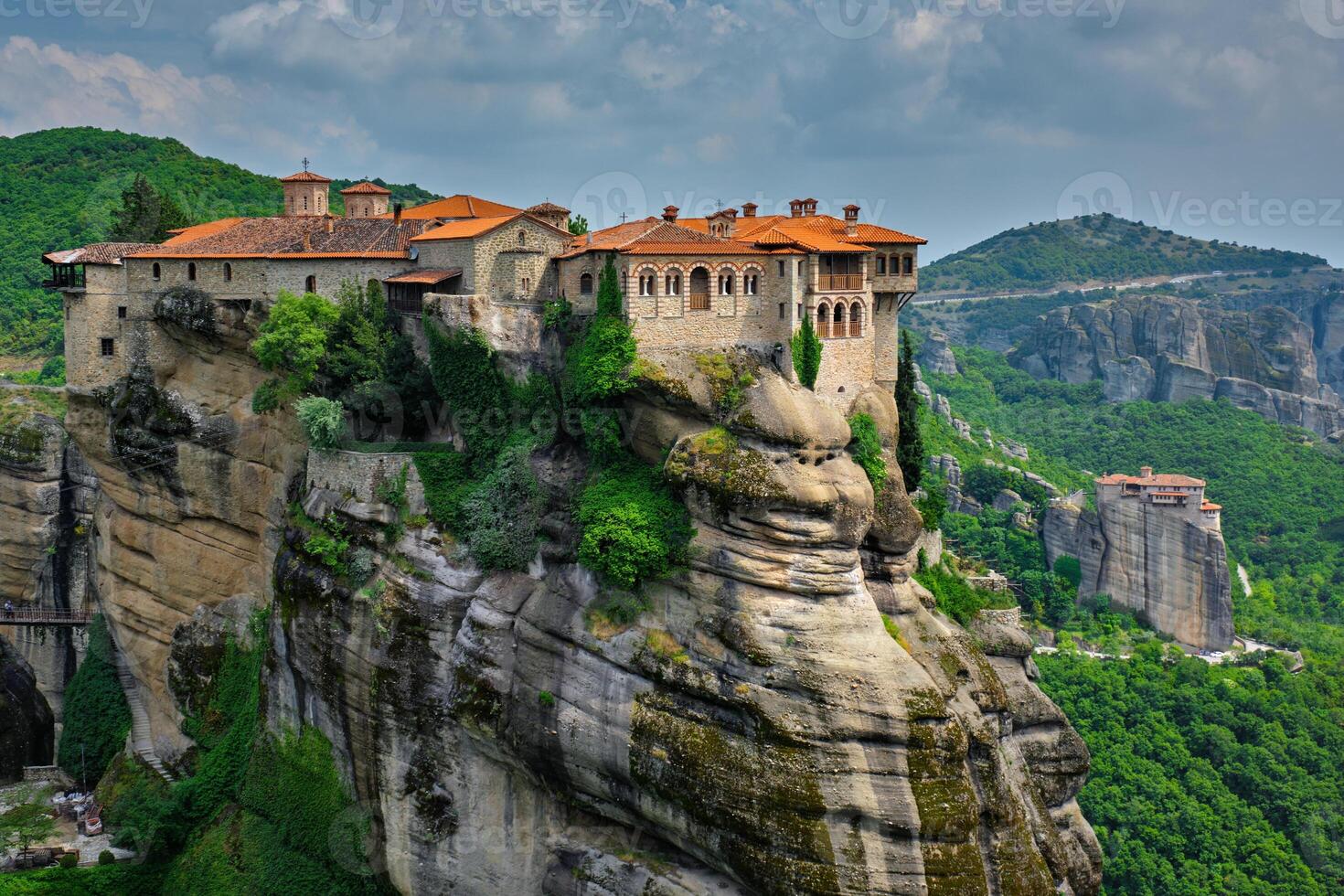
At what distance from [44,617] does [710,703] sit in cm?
3027

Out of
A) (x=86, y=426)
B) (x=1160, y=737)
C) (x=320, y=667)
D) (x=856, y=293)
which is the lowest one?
(x=1160, y=737)

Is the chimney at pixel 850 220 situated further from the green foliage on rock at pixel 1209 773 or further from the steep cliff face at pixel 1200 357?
the steep cliff face at pixel 1200 357

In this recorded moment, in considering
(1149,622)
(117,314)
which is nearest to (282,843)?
(117,314)

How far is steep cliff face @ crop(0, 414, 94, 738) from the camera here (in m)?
51.1

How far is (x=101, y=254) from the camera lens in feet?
150

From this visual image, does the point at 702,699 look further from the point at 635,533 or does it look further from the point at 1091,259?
the point at 1091,259

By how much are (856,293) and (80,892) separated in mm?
29780

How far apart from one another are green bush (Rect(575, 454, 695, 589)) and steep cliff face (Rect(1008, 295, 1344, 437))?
329 feet

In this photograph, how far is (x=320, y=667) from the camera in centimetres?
4028

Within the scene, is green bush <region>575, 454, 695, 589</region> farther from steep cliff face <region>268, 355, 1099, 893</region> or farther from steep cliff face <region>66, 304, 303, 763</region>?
steep cliff face <region>66, 304, 303, 763</region>

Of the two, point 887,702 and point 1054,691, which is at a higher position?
point 887,702

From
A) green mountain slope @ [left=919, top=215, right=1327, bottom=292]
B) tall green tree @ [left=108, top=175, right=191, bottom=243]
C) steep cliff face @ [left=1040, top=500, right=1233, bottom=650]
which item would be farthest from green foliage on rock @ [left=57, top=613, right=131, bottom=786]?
green mountain slope @ [left=919, top=215, right=1327, bottom=292]

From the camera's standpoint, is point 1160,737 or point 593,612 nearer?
point 593,612

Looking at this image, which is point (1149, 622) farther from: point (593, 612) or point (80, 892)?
point (80, 892)
